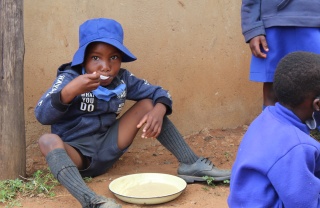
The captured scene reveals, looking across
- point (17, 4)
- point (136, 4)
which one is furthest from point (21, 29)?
point (136, 4)

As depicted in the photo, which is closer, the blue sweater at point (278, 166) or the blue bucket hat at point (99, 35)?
the blue sweater at point (278, 166)

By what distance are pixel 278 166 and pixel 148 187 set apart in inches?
58.1

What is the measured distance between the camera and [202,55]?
12.9 ft

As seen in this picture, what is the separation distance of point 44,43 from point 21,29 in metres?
0.43

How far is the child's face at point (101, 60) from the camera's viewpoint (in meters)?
2.99

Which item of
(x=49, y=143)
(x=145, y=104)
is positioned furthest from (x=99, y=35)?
(x=49, y=143)

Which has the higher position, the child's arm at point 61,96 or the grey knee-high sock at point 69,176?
the child's arm at point 61,96

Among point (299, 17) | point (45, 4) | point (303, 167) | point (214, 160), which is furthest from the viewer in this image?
point (214, 160)

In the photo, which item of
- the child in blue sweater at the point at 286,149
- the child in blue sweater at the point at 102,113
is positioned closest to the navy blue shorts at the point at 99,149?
the child in blue sweater at the point at 102,113

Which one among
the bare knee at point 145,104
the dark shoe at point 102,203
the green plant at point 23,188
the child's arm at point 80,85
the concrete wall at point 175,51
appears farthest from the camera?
the concrete wall at point 175,51

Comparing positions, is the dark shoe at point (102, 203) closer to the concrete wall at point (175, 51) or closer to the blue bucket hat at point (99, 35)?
the blue bucket hat at point (99, 35)

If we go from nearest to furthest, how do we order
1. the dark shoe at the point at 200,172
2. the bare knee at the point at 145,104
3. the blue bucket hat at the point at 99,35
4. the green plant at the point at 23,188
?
the green plant at the point at 23,188
the blue bucket hat at the point at 99,35
the dark shoe at the point at 200,172
the bare knee at the point at 145,104

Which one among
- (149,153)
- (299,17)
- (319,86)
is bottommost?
(149,153)

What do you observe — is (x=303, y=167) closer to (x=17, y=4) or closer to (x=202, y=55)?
(x=17, y=4)
